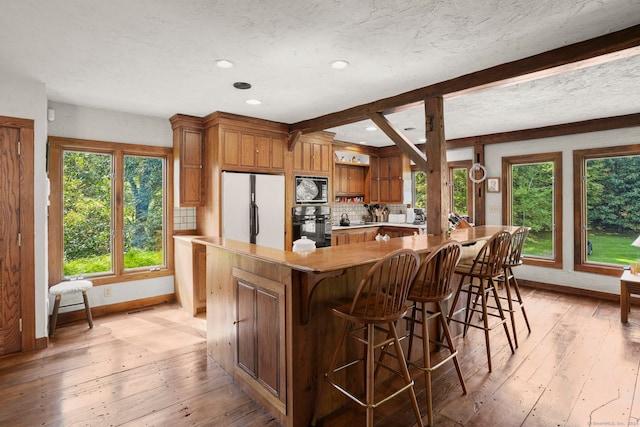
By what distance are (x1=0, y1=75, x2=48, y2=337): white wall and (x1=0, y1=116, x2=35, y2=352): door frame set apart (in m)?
0.03

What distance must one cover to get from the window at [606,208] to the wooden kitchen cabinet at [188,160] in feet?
17.6

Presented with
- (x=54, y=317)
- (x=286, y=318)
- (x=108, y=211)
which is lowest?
(x=54, y=317)

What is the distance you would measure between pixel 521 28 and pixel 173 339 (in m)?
3.95

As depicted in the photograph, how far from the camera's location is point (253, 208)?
15.0 ft

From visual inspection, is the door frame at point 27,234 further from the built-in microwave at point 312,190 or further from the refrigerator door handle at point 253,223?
the built-in microwave at point 312,190

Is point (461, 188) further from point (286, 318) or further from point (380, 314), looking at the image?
point (286, 318)

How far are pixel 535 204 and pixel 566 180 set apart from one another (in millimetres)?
577

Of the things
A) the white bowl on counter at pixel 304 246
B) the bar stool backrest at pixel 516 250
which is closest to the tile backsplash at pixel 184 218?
the white bowl on counter at pixel 304 246

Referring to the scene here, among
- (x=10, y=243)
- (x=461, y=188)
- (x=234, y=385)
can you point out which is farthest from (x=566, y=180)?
(x=10, y=243)

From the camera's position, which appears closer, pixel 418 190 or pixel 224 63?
pixel 224 63

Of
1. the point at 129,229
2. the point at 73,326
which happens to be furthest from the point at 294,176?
the point at 73,326

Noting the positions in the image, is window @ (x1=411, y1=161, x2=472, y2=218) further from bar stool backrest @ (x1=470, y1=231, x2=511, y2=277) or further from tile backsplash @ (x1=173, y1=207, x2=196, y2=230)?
tile backsplash @ (x1=173, y1=207, x2=196, y2=230)

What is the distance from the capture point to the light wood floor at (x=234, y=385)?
2189mm

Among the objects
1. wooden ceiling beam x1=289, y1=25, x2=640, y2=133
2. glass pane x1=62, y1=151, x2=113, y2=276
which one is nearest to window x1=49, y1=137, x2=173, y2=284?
glass pane x1=62, y1=151, x2=113, y2=276
